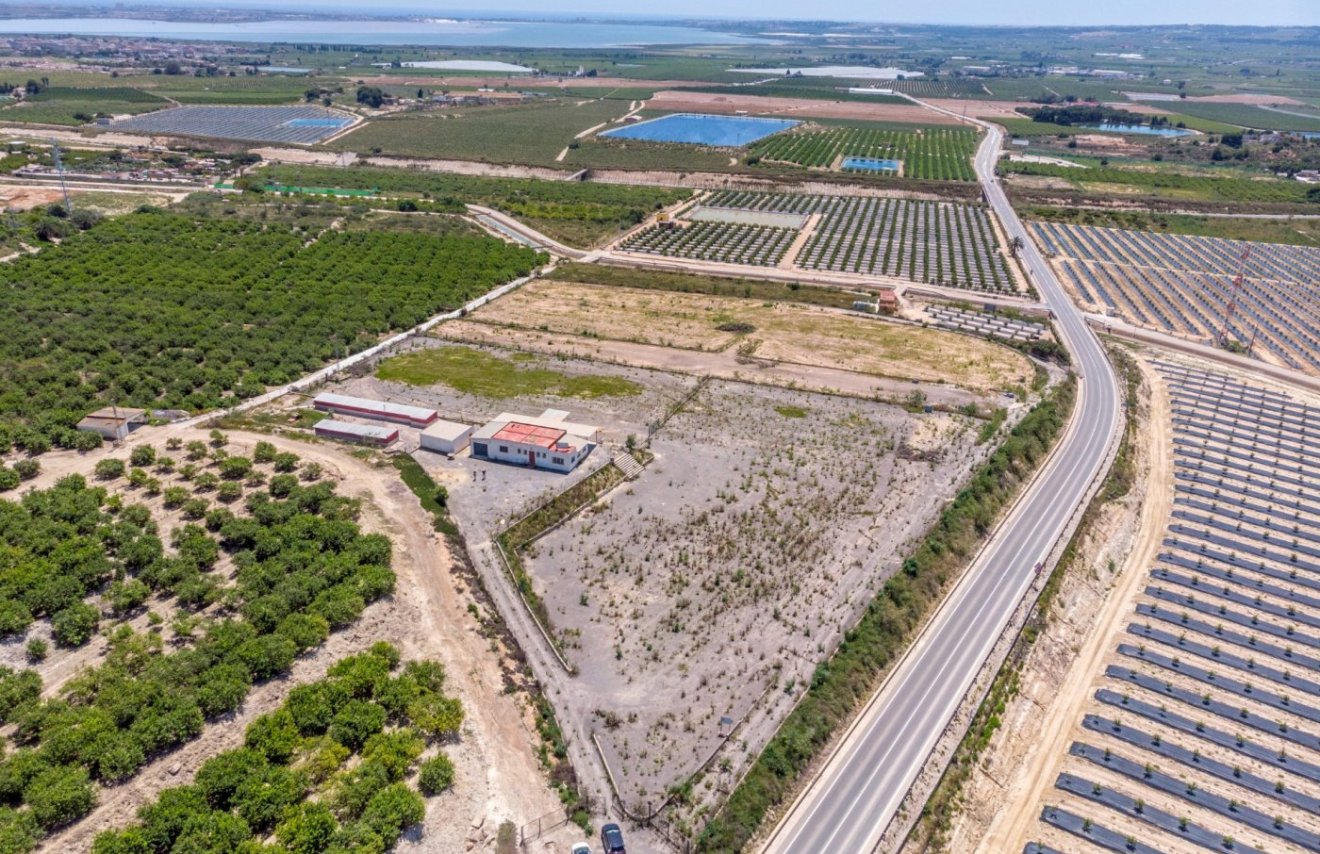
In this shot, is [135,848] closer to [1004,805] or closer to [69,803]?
[69,803]

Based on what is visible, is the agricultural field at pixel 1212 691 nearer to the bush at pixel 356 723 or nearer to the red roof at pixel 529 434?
the bush at pixel 356 723

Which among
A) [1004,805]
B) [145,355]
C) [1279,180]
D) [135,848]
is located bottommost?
[1004,805]

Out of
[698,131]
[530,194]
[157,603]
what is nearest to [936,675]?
[157,603]

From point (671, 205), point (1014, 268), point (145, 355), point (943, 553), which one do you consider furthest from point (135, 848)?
point (671, 205)

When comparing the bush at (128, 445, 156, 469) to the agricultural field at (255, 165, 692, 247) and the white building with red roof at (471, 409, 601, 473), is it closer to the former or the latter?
the white building with red roof at (471, 409, 601, 473)

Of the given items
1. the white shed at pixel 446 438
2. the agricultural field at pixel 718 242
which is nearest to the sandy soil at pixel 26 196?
the agricultural field at pixel 718 242

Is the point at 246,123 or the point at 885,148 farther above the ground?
the point at 885,148

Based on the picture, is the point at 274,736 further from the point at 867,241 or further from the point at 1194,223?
the point at 1194,223
